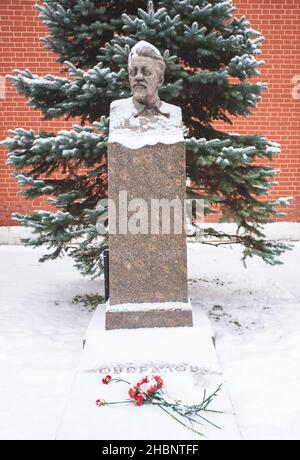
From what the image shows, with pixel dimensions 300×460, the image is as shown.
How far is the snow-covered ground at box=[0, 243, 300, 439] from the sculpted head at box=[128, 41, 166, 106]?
1.88m

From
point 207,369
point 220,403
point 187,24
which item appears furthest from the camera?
point 187,24

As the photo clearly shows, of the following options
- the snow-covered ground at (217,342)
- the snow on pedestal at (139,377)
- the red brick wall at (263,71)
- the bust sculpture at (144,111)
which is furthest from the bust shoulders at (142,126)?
the red brick wall at (263,71)

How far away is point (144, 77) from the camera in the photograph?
3318 mm

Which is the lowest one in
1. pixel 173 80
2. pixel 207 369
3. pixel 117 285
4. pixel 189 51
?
pixel 207 369

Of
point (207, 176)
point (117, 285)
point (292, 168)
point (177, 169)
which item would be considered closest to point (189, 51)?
point (207, 176)

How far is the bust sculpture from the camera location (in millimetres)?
3268

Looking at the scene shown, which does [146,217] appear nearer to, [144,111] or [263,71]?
[144,111]

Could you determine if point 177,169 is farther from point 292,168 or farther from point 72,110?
point 292,168

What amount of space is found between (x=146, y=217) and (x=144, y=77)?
1.09m

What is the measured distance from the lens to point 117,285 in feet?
10.9

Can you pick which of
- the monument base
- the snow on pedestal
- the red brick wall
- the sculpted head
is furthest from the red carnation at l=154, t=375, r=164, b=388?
the red brick wall

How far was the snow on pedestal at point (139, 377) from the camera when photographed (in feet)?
6.90

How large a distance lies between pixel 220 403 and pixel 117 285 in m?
1.28

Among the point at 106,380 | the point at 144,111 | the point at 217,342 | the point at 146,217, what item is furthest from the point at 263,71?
the point at 106,380
